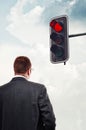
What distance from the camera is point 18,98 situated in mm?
6445

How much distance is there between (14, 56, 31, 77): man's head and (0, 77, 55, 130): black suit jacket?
16 cm

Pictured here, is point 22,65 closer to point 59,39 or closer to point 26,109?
point 26,109

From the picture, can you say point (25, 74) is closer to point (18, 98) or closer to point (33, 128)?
point (18, 98)

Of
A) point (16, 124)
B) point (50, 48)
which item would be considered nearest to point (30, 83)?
point (16, 124)

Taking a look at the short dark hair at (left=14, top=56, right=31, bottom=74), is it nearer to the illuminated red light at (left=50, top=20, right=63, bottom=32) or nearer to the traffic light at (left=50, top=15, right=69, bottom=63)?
the traffic light at (left=50, top=15, right=69, bottom=63)

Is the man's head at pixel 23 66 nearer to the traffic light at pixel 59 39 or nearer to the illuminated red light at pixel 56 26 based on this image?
the traffic light at pixel 59 39

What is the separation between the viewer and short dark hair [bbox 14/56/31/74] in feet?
21.5

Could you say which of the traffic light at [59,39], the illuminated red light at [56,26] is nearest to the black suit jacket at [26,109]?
the traffic light at [59,39]

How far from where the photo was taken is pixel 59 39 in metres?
10.8

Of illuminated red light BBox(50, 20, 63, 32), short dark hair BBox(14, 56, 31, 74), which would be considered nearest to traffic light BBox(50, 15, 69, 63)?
illuminated red light BBox(50, 20, 63, 32)

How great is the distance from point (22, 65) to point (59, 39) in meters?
4.28

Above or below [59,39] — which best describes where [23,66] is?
below

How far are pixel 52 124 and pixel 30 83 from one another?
65cm

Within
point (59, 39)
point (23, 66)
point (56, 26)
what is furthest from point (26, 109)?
point (56, 26)
